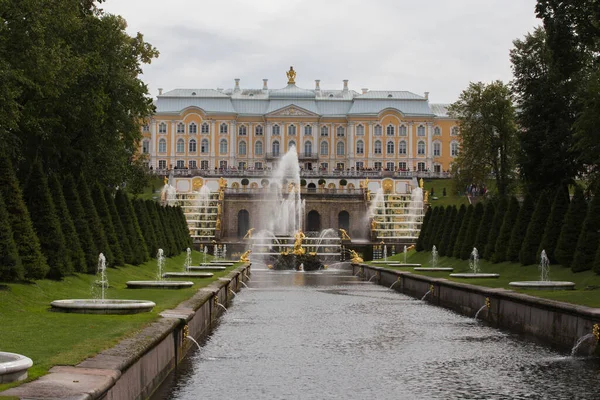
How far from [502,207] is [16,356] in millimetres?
27478

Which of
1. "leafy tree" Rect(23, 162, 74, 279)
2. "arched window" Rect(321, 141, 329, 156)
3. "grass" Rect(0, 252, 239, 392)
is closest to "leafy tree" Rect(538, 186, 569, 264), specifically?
"grass" Rect(0, 252, 239, 392)

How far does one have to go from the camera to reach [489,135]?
56938 millimetres

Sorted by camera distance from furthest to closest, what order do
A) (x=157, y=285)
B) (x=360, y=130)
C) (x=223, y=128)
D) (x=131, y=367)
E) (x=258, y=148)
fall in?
(x=258, y=148)
(x=360, y=130)
(x=223, y=128)
(x=157, y=285)
(x=131, y=367)

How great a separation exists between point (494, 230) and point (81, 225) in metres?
16.3

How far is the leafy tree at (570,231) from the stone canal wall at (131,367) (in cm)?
1318

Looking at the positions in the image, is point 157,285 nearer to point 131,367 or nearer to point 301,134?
point 131,367

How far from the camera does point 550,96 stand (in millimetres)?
→ 41219

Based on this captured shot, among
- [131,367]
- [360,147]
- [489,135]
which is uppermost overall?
[360,147]

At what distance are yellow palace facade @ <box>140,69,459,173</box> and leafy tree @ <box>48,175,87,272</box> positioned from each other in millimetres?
89298

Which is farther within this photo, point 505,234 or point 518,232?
point 505,234

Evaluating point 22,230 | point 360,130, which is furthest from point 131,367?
point 360,130

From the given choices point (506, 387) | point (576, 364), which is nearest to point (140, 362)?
point (506, 387)

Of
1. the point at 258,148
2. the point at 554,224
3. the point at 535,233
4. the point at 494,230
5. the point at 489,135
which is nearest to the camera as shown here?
the point at 554,224

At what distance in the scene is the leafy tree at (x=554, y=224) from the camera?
26781mm
